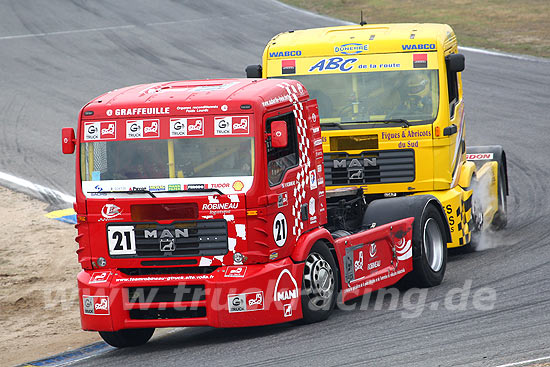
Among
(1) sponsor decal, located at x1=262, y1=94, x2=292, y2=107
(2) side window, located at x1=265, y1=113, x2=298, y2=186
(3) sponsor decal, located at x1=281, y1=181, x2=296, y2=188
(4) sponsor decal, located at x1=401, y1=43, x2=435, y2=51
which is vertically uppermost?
(4) sponsor decal, located at x1=401, y1=43, x2=435, y2=51

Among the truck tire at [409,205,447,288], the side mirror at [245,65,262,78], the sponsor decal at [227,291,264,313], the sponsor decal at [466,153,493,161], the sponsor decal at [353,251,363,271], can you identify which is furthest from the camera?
the sponsor decal at [466,153,493,161]

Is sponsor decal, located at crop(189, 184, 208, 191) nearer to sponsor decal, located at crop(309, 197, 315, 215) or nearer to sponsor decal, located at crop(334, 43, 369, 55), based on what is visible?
sponsor decal, located at crop(309, 197, 315, 215)

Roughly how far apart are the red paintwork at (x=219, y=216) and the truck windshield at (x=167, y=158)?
8cm

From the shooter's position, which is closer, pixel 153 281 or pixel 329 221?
pixel 153 281

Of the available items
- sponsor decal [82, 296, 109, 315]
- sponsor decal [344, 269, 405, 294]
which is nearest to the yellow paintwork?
sponsor decal [344, 269, 405, 294]

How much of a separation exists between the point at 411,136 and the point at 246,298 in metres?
4.35

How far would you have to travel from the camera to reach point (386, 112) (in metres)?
13.1

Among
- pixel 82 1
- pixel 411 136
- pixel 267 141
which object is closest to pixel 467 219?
pixel 411 136

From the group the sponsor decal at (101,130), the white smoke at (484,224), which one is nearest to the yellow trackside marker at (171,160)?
the sponsor decal at (101,130)

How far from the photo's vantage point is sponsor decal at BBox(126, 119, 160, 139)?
31.9ft

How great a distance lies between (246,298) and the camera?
9.48m

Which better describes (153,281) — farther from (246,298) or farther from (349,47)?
(349,47)

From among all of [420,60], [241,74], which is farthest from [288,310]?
[241,74]

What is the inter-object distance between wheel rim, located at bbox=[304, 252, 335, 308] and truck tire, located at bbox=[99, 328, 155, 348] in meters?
1.72
